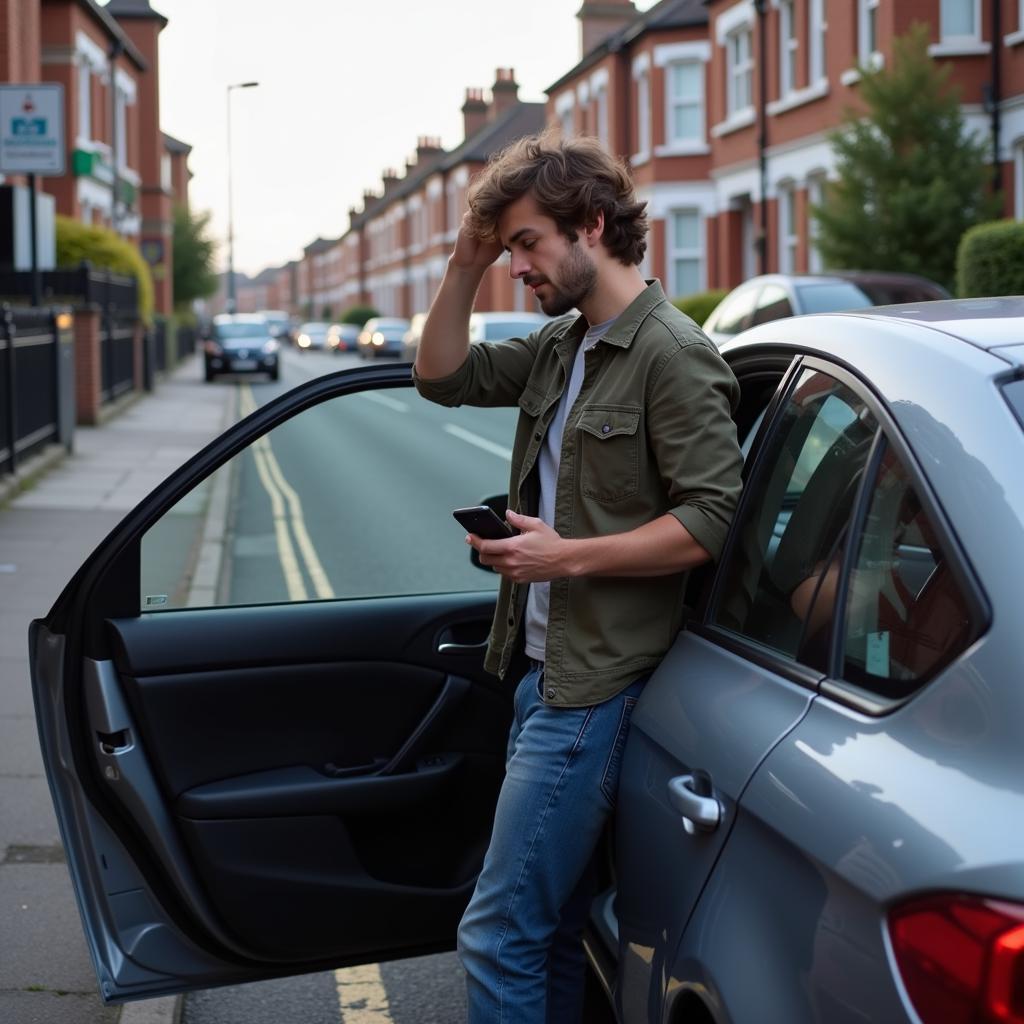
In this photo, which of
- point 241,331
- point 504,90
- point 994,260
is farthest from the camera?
point 504,90

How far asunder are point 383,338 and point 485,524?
57.1m

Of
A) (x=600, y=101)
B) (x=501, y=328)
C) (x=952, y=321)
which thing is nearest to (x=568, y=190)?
(x=952, y=321)

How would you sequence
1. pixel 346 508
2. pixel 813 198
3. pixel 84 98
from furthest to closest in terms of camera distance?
pixel 84 98
pixel 813 198
pixel 346 508

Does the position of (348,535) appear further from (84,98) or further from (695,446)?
(84,98)

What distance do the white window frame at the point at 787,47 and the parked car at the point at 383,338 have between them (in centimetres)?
2962

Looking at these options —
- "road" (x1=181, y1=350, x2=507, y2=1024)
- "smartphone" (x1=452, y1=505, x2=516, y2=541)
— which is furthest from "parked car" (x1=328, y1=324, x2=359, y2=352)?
"smartphone" (x1=452, y1=505, x2=516, y2=541)

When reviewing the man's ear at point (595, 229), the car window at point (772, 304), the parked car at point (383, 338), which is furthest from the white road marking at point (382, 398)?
the parked car at point (383, 338)

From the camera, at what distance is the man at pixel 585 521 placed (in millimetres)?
2568

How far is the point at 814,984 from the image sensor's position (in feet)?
6.23

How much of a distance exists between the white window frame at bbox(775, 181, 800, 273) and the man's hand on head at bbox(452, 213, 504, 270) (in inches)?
1103

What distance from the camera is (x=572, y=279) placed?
2.74 metres

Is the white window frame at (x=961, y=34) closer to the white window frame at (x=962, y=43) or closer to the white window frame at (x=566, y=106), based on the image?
the white window frame at (x=962, y=43)

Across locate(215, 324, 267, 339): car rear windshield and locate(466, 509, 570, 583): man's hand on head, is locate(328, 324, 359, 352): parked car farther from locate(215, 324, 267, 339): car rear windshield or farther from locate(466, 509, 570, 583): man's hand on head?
locate(466, 509, 570, 583): man's hand on head

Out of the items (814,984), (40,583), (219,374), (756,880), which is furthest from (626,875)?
(219,374)
